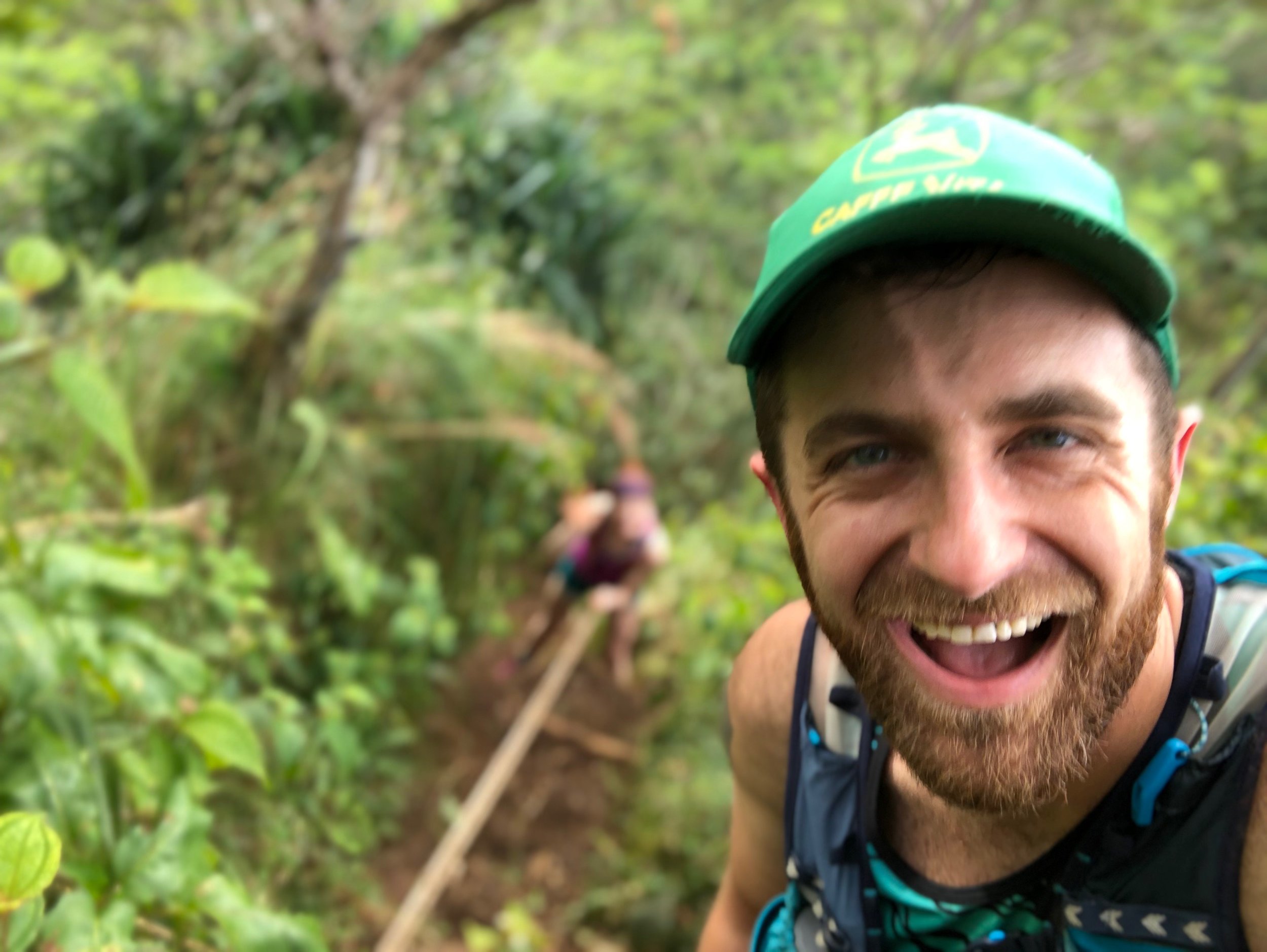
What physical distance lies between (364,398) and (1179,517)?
3508 millimetres

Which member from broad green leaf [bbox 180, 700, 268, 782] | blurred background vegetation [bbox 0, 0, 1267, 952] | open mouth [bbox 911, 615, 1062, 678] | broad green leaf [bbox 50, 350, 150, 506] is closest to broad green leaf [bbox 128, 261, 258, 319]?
blurred background vegetation [bbox 0, 0, 1267, 952]

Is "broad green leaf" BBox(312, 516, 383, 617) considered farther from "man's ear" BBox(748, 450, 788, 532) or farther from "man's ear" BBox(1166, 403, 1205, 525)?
"man's ear" BBox(1166, 403, 1205, 525)

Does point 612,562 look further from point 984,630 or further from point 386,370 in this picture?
point 984,630

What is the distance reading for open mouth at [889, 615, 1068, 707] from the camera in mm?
961

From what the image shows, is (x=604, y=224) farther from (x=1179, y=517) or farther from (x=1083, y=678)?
(x=1083, y=678)

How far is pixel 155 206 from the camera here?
491 centimetres

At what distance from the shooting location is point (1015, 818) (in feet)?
3.62

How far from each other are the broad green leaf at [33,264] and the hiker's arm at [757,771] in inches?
70.9

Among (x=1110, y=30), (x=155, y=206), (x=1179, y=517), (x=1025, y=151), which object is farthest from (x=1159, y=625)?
(x=1110, y=30)

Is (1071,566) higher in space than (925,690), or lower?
higher

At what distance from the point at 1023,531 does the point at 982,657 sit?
0.57 ft

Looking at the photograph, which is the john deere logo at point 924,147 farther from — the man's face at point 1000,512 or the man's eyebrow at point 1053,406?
the man's eyebrow at point 1053,406

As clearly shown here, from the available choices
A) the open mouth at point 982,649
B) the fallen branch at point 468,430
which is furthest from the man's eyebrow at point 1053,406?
the fallen branch at point 468,430

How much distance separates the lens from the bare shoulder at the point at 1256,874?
881 mm
